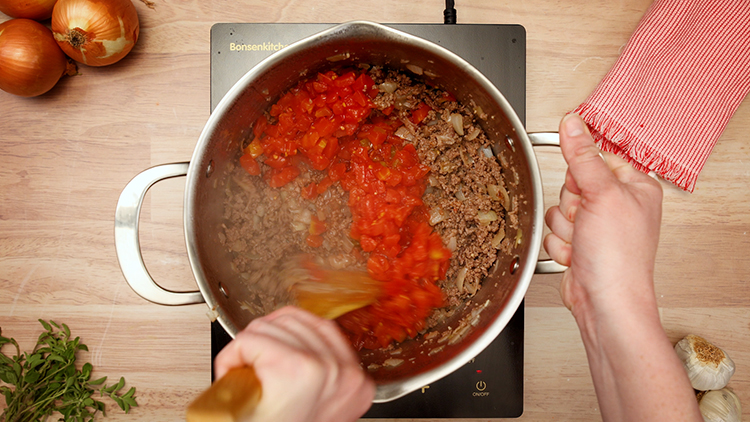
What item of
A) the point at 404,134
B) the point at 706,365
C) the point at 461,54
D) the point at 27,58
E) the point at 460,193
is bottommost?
the point at 706,365

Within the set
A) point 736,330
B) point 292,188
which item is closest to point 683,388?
point 736,330

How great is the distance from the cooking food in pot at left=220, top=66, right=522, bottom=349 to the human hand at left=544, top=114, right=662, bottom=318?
24cm

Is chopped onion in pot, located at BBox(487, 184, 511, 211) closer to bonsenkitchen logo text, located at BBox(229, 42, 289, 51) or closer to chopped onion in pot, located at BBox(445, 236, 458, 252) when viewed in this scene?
chopped onion in pot, located at BBox(445, 236, 458, 252)

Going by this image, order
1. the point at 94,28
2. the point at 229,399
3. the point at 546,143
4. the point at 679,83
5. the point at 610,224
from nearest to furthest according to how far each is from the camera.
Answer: the point at 229,399, the point at 610,224, the point at 546,143, the point at 94,28, the point at 679,83

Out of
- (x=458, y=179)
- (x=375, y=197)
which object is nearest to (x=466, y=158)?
(x=458, y=179)

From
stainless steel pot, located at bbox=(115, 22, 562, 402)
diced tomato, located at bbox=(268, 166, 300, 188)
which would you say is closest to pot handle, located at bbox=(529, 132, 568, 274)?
stainless steel pot, located at bbox=(115, 22, 562, 402)

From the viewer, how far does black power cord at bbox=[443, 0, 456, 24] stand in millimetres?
1211

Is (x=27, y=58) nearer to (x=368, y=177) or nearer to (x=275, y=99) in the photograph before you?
(x=275, y=99)

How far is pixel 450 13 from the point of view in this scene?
1210mm

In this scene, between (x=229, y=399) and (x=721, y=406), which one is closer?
(x=229, y=399)

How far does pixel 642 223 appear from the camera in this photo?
0.92 meters

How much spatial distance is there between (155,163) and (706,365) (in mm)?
1773

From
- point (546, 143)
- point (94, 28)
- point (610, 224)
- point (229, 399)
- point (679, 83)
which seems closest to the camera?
point (229, 399)

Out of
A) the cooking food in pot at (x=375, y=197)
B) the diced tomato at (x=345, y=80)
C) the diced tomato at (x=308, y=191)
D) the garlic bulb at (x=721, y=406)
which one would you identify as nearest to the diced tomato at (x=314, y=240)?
the cooking food in pot at (x=375, y=197)
